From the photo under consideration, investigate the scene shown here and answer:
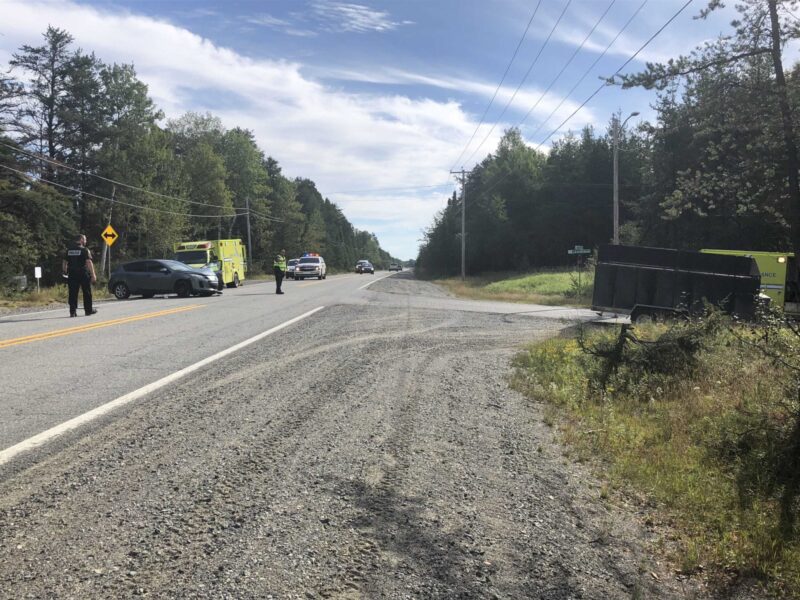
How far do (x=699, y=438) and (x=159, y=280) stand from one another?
21.8 meters

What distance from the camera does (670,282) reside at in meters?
13.8

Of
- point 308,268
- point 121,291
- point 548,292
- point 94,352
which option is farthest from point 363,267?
point 94,352

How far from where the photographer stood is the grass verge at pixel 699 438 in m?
3.47

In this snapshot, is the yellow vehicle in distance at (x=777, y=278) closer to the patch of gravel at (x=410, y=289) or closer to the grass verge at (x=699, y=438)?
the grass verge at (x=699, y=438)

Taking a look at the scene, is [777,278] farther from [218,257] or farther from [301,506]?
[218,257]

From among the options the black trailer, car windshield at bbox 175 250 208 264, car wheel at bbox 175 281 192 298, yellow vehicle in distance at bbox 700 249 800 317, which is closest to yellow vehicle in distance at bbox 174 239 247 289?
car windshield at bbox 175 250 208 264

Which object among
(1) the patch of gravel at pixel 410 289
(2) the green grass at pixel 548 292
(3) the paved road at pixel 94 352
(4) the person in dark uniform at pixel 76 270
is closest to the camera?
(3) the paved road at pixel 94 352

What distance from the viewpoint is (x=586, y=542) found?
3408 millimetres

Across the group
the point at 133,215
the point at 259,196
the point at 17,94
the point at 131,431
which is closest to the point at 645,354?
the point at 131,431

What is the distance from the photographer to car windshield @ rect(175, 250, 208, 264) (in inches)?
1210

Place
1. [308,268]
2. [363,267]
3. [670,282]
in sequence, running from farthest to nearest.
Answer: [363,267], [308,268], [670,282]

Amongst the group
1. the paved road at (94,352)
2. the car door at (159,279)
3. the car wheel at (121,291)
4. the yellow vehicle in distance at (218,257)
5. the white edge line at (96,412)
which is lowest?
the white edge line at (96,412)

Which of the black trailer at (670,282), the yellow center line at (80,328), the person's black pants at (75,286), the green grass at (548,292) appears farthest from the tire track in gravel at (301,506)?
the green grass at (548,292)

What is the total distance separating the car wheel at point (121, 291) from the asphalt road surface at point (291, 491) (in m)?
16.3
